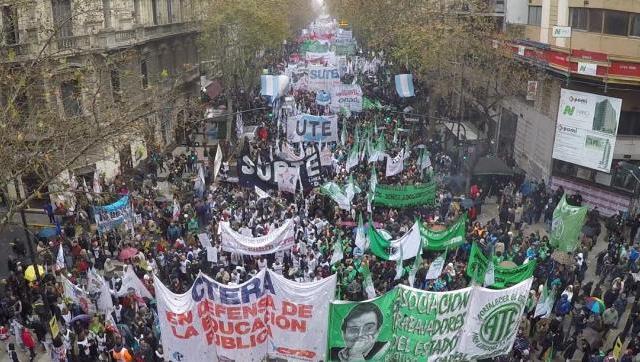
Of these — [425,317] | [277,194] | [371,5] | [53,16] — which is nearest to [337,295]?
[425,317]

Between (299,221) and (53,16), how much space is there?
1483 cm

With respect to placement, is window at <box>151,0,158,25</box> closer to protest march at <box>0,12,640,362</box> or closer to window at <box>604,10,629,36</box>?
protest march at <box>0,12,640,362</box>

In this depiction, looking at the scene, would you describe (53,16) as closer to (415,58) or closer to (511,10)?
(415,58)

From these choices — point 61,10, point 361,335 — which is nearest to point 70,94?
point 61,10

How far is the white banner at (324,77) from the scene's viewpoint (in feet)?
109

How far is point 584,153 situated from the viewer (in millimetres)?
23516

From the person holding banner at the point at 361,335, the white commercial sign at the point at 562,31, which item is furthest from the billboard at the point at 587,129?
the person holding banner at the point at 361,335

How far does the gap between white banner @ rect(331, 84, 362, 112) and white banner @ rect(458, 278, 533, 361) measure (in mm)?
20502

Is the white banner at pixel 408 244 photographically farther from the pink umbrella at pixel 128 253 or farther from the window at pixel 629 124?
the window at pixel 629 124

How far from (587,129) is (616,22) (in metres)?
4.16

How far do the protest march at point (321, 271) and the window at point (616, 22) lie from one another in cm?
657

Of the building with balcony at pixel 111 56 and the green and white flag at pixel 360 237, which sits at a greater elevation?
the building with balcony at pixel 111 56

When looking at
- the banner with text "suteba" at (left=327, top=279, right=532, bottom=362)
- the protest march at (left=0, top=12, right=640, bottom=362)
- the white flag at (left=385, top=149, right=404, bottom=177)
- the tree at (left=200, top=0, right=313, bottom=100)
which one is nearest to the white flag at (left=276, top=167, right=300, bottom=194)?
the protest march at (left=0, top=12, right=640, bottom=362)

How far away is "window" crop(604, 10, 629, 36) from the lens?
22.4m
